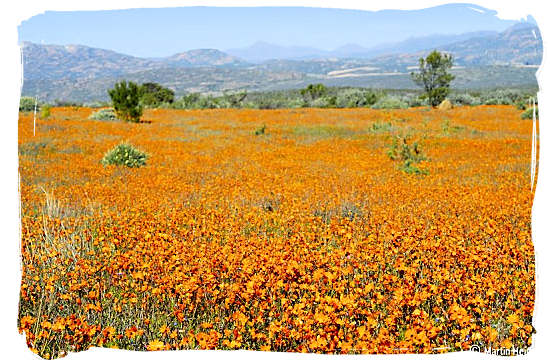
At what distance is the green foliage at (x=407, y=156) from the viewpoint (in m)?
8.23

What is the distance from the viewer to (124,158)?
8641 mm

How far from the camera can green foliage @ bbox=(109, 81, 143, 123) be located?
57.9ft

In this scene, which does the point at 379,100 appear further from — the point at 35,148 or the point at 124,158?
the point at 35,148

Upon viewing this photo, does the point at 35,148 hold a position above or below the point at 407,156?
above

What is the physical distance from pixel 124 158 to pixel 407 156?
557cm

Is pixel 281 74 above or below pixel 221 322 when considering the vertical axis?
above

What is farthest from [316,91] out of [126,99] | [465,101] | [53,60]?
[53,60]

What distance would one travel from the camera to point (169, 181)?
22.8 ft

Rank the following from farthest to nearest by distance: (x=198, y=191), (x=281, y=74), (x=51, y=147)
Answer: (x=281, y=74) → (x=51, y=147) → (x=198, y=191)

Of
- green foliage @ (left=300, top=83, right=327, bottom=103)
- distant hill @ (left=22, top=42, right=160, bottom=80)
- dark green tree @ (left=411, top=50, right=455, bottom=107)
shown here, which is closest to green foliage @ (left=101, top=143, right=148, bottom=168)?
distant hill @ (left=22, top=42, right=160, bottom=80)

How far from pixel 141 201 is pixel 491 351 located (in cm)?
400

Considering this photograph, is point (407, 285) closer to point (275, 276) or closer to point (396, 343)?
point (396, 343)

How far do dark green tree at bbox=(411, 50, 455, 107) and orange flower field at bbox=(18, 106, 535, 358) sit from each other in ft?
74.5

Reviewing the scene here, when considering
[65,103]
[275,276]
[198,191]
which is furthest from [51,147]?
[65,103]
